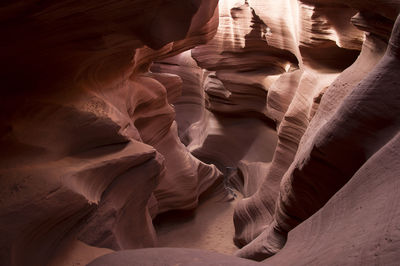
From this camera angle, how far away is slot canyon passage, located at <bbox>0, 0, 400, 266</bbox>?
175cm

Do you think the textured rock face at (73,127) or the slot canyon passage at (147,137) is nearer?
the slot canyon passage at (147,137)

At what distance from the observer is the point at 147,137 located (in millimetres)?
4977

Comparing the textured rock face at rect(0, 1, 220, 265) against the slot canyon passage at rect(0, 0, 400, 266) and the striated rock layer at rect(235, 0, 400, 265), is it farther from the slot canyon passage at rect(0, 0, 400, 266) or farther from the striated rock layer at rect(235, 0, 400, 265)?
the striated rock layer at rect(235, 0, 400, 265)

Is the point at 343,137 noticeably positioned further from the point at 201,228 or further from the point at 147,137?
the point at 201,228

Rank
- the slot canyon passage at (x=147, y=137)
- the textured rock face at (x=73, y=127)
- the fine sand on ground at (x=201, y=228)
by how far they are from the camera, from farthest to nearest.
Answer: the fine sand on ground at (x=201, y=228), the textured rock face at (x=73, y=127), the slot canyon passage at (x=147, y=137)

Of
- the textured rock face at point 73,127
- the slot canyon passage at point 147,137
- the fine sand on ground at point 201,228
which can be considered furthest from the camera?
the fine sand on ground at point 201,228

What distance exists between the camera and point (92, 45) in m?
2.43

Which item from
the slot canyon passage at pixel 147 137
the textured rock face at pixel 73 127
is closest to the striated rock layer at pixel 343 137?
the slot canyon passage at pixel 147 137

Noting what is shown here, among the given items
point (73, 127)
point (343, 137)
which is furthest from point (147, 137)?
point (343, 137)

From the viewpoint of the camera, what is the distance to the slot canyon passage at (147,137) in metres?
1.75

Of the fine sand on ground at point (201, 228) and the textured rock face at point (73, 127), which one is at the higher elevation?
the textured rock face at point (73, 127)

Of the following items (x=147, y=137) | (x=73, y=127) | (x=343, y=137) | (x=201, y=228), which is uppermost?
(x=343, y=137)

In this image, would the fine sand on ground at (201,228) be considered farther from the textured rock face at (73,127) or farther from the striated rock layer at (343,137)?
the striated rock layer at (343,137)

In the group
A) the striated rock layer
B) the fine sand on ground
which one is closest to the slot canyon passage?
the striated rock layer
